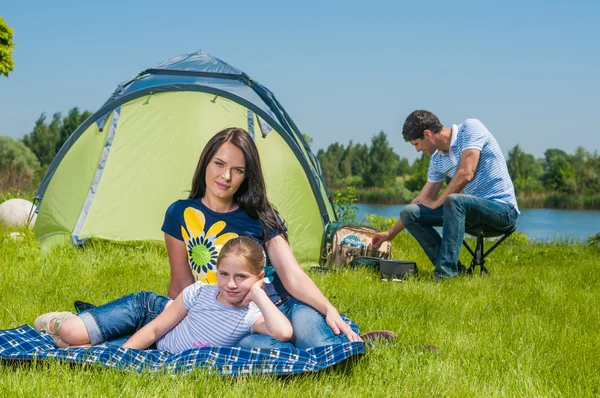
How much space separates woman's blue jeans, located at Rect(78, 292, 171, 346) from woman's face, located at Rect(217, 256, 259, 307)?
19.2 inches

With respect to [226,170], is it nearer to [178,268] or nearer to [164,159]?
[178,268]

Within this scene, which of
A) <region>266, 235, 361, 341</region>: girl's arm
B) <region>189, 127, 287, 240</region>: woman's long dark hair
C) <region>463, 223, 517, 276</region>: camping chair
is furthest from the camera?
<region>463, 223, 517, 276</region>: camping chair

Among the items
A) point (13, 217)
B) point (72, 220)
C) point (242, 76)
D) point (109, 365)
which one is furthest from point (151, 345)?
point (13, 217)

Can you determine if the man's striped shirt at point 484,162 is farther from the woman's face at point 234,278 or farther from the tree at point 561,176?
the tree at point 561,176

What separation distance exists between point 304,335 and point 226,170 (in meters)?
0.86

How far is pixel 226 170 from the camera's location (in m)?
3.14

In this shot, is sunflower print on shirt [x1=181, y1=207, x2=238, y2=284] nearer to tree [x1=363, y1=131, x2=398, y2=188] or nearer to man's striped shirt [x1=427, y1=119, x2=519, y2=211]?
man's striped shirt [x1=427, y1=119, x2=519, y2=211]

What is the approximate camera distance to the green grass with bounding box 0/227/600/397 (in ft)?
8.36

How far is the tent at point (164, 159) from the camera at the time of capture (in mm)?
6113

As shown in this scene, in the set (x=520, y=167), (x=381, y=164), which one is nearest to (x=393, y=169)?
(x=381, y=164)

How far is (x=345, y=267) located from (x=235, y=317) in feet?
9.61

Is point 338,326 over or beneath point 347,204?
beneath

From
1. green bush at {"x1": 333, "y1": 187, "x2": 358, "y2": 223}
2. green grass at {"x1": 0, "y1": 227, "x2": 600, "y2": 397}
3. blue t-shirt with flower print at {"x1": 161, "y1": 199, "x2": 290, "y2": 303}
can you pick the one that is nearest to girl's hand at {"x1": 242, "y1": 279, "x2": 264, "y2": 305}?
blue t-shirt with flower print at {"x1": 161, "y1": 199, "x2": 290, "y2": 303}

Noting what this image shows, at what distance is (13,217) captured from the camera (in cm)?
862
